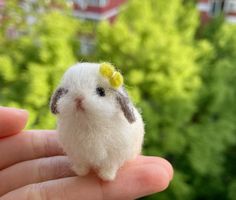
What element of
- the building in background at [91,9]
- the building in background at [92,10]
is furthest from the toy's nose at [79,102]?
the building in background at [91,9]

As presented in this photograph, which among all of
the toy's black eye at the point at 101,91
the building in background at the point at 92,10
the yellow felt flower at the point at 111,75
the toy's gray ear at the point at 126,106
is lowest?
the toy's gray ear at the point at 126,106

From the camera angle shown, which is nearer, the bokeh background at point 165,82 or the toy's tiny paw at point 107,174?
the toy's tiny paw at point 107,174

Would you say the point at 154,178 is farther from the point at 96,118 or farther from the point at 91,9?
the point at 91,9

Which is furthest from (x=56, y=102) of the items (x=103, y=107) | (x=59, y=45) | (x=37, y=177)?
(x=59, y=45)

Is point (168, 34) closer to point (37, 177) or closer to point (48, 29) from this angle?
point (48, 29)

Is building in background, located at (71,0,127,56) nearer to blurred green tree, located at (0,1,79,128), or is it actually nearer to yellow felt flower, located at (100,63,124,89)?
blurred green tree, located at (0,1,79,128)

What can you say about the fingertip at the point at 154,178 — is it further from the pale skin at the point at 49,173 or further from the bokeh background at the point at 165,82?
the bokeh background at the point at 165,82

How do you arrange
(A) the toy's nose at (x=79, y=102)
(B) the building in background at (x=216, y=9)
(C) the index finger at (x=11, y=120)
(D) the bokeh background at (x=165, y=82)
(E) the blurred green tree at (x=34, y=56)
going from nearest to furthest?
(A) the toy's nose at (x=79, y=102)
(C) the index finger at (x=11, y=120)
(E) the blurred green tree at (x=34, y=56)
(D) the bokeh background at (x=165, y=82)
(B) the building in background at (x=216, y=9)

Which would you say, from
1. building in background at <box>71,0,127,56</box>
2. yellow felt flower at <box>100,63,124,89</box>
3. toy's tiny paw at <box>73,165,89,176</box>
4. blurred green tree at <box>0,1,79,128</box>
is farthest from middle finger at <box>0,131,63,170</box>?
building in background at <box>71,0,127,56</box>
